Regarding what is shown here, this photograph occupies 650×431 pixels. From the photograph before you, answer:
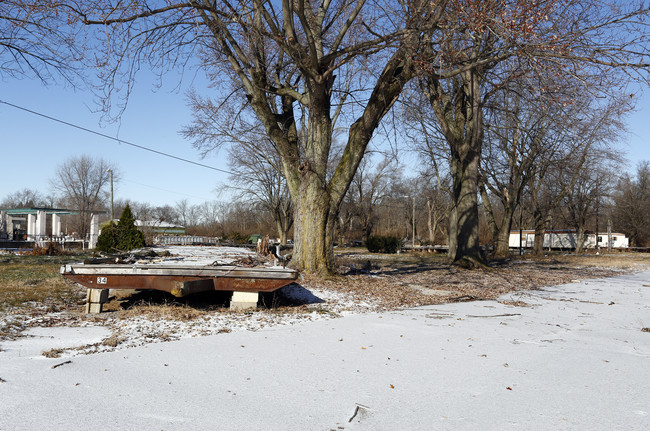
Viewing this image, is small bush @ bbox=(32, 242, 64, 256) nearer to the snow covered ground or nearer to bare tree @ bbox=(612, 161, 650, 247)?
the snow covered ground

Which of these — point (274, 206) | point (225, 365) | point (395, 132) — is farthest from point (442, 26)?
point (274, 206)

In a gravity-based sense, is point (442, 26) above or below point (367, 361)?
above

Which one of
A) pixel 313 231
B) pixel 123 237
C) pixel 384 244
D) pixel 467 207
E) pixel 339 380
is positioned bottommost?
pixel 339 380

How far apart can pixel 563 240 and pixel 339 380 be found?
56286 millimetres

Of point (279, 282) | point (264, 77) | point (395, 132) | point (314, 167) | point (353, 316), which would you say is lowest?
point (353, 316)

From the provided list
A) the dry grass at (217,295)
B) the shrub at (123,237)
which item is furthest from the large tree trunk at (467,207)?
the shrub at (123,237)

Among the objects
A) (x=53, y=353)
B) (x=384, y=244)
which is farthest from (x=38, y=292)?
(x=384, y=244)

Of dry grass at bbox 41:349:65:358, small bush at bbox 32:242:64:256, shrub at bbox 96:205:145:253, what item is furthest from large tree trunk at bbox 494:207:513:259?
dry grass at bbox 41:349:65:358

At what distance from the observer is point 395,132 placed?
12797 mm

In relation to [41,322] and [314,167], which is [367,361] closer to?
[41,322]

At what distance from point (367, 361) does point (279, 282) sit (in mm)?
2919

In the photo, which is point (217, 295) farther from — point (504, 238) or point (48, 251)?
point (504, 238)

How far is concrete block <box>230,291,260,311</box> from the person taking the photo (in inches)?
303

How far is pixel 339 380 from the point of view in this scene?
4262 millimetres
